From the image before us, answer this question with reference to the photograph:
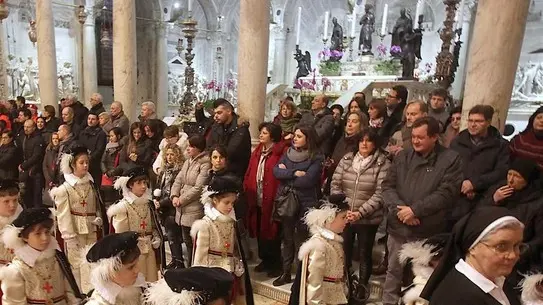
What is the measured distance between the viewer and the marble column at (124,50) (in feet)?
25.1

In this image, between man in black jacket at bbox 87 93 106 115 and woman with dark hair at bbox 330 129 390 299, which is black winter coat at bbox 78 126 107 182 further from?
woman with dark hair at bbox 330 129 390 299

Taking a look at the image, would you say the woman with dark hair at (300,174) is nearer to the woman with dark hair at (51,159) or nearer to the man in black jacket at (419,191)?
the man in black jacket at (419,191)

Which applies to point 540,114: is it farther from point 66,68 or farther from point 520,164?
point 66,68

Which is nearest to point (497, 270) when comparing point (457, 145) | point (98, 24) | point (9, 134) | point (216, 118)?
point (457, 145)

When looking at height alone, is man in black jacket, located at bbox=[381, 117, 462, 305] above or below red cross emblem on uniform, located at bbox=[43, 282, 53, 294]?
above

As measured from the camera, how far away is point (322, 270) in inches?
130

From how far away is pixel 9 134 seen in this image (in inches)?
249

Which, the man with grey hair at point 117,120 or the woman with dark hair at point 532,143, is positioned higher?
the woman with dark hair at point 532,143

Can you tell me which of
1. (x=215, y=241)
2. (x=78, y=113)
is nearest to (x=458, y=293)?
(x=215, y=241)

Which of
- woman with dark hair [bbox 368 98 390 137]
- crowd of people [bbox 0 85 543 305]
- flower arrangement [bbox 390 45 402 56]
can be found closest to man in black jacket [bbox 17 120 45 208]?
crowd of people [bbox 0 85 543 305]

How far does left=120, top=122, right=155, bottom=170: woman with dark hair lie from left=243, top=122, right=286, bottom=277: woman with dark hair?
1419 mm

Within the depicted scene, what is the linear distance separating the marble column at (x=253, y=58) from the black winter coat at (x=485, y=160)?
9.65 ft

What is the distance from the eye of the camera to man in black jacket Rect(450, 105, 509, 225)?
142 inches

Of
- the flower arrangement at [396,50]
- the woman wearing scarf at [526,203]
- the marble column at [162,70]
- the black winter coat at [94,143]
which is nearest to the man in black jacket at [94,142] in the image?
the black winter coat at [94,143]
